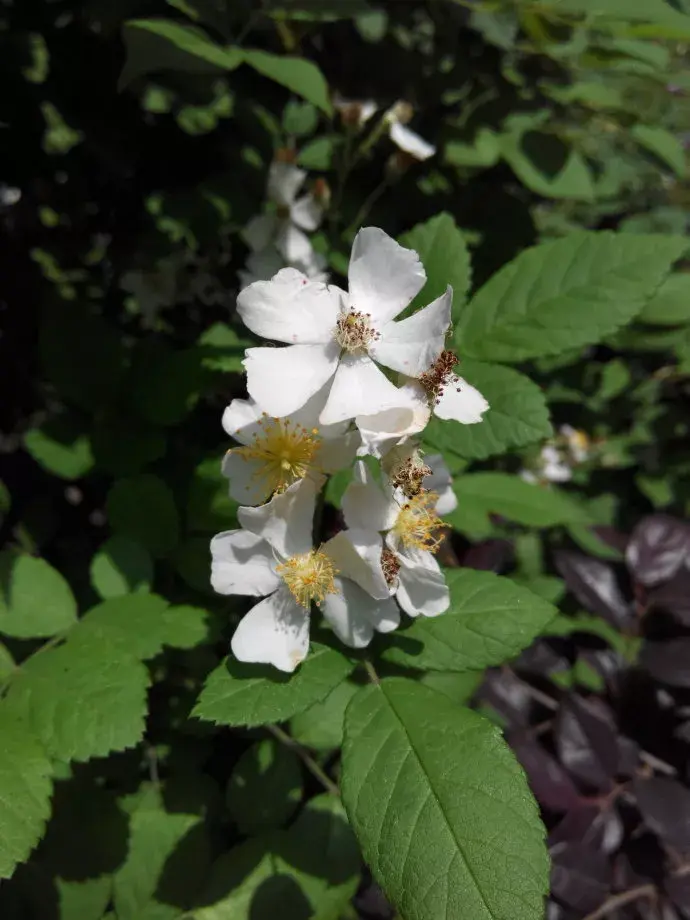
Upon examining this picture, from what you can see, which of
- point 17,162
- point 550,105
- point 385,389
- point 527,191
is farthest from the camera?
point 527,191

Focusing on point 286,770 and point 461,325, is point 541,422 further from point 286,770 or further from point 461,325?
point 286,770

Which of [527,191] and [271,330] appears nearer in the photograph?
[271,330]

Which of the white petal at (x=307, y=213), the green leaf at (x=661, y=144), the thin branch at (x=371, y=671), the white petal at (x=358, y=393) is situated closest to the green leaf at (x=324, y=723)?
the thin branch at (x=371, y=671)

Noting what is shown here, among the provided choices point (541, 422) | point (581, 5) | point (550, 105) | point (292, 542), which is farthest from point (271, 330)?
point (550, 105)

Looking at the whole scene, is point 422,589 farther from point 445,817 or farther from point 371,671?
point 445,817

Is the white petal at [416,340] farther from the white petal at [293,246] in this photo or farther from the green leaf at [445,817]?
the white petal at [293,246]

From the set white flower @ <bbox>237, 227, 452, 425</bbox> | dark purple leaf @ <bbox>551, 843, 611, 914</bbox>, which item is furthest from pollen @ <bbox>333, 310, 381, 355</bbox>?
dark purple leaf @ <bbox>551, 843, 611, 914</bbox>

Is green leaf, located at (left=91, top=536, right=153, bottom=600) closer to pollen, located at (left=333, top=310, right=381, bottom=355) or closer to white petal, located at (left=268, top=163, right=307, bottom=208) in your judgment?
pollen, located at (left=333, top=310, right=381, bottom=355)

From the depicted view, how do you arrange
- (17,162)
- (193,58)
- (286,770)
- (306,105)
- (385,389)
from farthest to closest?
(306,105), (17,162), (286,770), (193,58), (385,389)
